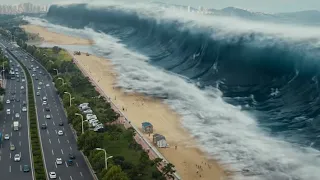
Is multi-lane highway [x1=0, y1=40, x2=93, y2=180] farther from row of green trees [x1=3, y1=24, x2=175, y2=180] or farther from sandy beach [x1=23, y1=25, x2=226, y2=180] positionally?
sandy beach [x1=23, y1=25, x2=226, y2=180]

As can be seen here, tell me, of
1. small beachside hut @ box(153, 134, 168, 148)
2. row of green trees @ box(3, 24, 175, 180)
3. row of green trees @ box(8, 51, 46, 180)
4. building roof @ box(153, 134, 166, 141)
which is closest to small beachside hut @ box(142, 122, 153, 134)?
row of green trees @ box(3, 24, 175, 180)

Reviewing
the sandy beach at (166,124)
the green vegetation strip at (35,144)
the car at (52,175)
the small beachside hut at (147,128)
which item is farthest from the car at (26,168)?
the small beachside hut at (147,128)

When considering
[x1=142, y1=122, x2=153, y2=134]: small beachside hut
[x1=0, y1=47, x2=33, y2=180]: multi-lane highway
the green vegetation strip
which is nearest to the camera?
the green vegetation strip

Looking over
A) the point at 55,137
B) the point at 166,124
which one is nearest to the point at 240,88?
the point at 166,124

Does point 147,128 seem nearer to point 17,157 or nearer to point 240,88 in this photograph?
point 17,157

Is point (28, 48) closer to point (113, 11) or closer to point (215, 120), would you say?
point (215, 120)

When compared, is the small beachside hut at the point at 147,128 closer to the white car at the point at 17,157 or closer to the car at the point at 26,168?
the white car at the point at 17,157
